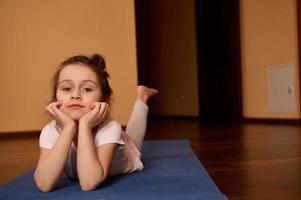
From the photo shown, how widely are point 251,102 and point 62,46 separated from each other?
1764mm

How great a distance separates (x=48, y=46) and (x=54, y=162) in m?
2.10

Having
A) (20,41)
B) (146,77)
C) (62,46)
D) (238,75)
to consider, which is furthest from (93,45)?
(146,77)

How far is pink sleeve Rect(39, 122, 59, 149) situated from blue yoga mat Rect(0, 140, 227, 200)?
0.12 metres

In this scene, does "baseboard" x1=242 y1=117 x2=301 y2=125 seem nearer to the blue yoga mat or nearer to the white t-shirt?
the blue yoga mat

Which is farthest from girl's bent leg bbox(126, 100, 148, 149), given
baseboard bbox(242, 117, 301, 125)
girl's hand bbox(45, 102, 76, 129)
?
baseboard bbox(242, 117, 301, 125)

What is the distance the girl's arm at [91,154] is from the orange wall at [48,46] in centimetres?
194

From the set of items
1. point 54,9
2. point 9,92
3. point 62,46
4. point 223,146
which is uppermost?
point 54,9

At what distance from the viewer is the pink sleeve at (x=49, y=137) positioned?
100cm

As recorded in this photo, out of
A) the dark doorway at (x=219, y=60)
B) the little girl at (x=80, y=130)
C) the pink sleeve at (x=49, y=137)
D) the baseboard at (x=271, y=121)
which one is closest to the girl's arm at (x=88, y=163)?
the little girl at (x=80, y=130)

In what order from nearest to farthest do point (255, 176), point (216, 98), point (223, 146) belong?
point (255, 176) < point (223, 146) < point (216, 98)

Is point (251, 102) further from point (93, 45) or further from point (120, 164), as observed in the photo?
point (120, 164)

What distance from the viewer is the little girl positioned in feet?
2.96

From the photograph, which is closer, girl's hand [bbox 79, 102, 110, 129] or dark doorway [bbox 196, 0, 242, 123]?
girl's hand [bbox 79, 102, 110, 129]

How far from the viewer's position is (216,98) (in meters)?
3.94
